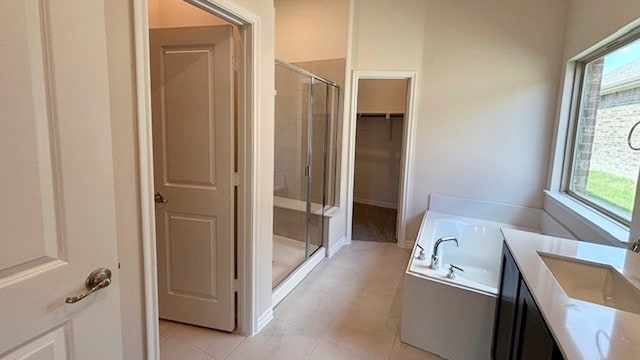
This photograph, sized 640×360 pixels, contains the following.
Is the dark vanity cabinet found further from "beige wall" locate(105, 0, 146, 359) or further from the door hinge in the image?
the door hinge

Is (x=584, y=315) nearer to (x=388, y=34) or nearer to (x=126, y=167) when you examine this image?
(x=126, y=167)

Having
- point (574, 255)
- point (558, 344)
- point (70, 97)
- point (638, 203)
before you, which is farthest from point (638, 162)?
point (70, 97)

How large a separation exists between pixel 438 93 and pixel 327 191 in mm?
1647

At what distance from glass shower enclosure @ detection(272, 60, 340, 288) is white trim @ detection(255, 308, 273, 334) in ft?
0.99

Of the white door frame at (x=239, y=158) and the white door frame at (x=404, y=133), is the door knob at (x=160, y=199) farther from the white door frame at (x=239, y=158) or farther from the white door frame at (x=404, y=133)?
the white door frame at (x=404, y=133)

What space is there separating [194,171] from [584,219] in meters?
2.72

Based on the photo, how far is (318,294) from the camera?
2826 millimetres

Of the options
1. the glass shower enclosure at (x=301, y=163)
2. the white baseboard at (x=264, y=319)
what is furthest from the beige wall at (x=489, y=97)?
the white baseboard at (x=264, y=319)

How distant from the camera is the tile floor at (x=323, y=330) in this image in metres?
2.07

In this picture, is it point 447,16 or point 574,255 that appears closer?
point 574,255

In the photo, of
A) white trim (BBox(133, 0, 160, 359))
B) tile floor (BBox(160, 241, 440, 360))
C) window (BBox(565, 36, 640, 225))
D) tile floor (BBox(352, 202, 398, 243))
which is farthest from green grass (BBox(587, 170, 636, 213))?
white trim (BBox(133, 0, 160, 359))

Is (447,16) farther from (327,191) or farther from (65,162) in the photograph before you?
(65,162)

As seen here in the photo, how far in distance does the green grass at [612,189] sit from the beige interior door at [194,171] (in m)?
2.53

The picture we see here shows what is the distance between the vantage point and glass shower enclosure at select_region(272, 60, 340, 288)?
2896 mm
